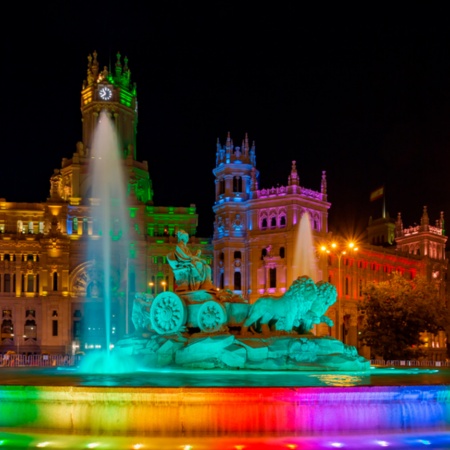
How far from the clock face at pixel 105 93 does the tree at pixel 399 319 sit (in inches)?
2163

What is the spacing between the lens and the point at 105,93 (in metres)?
104

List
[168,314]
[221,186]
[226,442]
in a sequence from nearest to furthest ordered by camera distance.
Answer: [226,442] → [168,314] → [221,186]

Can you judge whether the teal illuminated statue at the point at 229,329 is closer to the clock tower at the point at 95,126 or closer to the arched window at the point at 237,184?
the arched window at the point at 237,184

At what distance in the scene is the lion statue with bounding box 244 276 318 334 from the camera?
29.3 metres

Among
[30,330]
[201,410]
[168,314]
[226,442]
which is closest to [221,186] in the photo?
[30,330]

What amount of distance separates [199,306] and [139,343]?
115 inches

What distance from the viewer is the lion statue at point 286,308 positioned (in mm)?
29297

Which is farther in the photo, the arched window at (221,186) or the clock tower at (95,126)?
the clock tower at (95,126)

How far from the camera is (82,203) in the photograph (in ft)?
298

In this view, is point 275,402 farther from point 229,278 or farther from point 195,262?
point 229,278

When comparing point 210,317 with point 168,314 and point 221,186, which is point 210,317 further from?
point 221,186

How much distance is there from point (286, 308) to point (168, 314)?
4.96 m

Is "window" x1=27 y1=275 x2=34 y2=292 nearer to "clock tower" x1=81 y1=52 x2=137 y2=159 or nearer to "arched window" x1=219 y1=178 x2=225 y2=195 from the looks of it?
"clock tower" x1=81 y1=52 x2=137 y2=159

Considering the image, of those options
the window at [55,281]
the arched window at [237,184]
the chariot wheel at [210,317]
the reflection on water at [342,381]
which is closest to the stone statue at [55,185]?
the window at [55,281]
